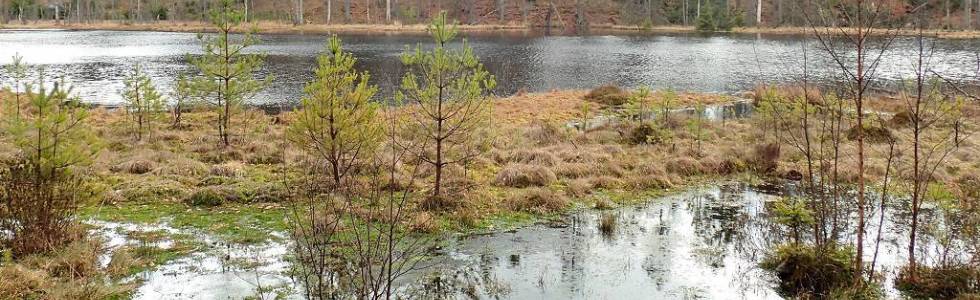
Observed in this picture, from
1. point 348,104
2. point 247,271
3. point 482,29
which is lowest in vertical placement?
point 247,271

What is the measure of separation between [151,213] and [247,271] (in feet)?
10.1

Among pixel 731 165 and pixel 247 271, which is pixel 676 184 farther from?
pixel 247 271

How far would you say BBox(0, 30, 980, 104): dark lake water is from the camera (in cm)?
3002

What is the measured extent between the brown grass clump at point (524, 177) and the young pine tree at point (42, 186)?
614 centimetres

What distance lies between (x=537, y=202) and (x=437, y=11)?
78.5 metres

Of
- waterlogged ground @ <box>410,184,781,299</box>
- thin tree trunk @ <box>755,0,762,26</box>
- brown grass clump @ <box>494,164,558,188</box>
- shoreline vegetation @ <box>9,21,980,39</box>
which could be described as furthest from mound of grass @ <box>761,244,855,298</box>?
thin tree trunk @ <box>755,0,762,26</box>

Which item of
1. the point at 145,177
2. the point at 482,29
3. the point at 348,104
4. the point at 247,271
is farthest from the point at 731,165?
the point at 482,29

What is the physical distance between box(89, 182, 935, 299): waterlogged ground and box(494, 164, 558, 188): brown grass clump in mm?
1657

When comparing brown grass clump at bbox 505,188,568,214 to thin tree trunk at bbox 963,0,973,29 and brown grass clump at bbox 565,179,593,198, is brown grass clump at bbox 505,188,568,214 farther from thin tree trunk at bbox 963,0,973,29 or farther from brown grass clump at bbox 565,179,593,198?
thin tree trunk at bbox 963,0,973,29

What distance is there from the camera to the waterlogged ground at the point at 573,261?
290 inches


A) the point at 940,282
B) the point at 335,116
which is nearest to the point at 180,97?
the point at 335,116

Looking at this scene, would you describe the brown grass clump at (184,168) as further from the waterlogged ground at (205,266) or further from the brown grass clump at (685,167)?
the brown grass clump at (685,167)

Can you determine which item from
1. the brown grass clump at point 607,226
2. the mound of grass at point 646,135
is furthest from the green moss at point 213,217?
the mound of grass at point 646,135

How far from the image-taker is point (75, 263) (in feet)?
24.5
